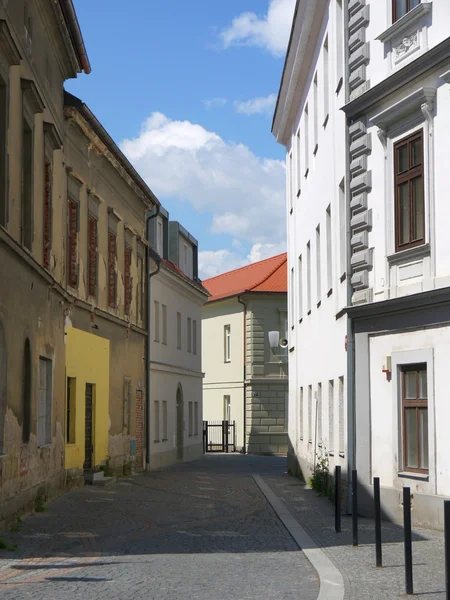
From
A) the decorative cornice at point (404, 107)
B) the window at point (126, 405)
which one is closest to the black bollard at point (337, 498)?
the decorative cornice at point (404, 107)

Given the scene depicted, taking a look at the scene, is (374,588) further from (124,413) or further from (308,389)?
(124,413)

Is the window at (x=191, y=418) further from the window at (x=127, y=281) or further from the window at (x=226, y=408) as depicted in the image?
the window at (x=127, y=281)

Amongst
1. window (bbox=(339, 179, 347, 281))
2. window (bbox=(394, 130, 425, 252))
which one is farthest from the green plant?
window (bbox=(394, 130, 425, 252))

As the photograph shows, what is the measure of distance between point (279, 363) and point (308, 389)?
2570cm

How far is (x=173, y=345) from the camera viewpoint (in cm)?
3969

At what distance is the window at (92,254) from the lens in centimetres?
2525

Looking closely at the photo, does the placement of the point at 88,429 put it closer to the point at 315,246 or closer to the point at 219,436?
the point at 315,246

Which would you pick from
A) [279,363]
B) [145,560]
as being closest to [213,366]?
→ [279,363]

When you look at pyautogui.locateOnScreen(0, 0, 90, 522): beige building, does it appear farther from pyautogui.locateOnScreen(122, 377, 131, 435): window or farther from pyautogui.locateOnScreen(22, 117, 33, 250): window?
pyautogui.locateOnScreen(122, 377, 131, 435): window

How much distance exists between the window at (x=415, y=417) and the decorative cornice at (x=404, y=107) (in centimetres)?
392

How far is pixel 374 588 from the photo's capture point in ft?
32.1

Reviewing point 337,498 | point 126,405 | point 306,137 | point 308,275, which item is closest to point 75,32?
point 306,137

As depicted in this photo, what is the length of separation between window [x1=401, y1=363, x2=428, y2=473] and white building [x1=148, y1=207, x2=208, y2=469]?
60.5 ft

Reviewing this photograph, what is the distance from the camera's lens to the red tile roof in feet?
173
